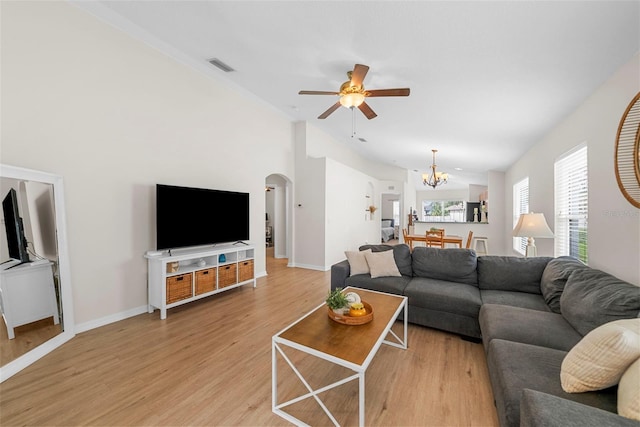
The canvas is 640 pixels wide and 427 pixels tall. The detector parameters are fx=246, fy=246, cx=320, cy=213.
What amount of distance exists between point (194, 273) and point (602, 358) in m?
3.59

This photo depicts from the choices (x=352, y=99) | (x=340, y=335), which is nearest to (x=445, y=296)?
(x=340, y=335)

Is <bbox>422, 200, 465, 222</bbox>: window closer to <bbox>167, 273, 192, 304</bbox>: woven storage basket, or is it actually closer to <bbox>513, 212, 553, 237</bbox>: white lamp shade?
<bbox>513, 212, 553, 237</bbox>: white lamp shade

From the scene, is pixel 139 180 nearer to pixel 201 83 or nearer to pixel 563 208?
pixel 201 83

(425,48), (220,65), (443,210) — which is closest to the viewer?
(425,48)

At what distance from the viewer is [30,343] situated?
6.86 feet

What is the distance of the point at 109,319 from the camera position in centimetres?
280

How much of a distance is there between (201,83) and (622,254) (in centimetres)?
520

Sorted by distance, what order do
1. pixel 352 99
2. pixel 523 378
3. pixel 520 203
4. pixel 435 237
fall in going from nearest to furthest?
pixel 523 378, pixel 352 99, pixel 435 237, pixel 520 203

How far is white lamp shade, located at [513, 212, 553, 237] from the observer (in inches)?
120

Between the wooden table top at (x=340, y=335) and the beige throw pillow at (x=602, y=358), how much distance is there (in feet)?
3.06

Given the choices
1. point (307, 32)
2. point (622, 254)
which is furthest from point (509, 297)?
point (307, 32)

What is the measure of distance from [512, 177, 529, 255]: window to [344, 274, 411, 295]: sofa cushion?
392cm

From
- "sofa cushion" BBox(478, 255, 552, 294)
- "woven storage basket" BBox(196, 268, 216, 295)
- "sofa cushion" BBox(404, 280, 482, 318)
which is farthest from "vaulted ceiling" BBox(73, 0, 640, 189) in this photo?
"woven storage basket" BBox(196, 268, 216, 295)

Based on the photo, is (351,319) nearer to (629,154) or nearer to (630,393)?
(630,393)
